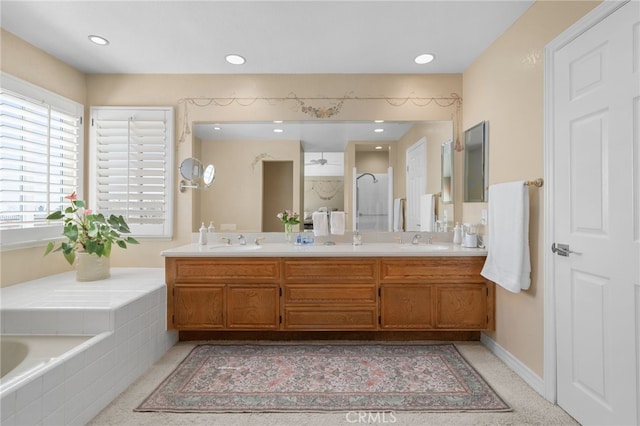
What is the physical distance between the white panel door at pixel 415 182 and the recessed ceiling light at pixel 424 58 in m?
0.66

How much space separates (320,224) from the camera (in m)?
2.98

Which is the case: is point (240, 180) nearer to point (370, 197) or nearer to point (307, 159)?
point (307, 159)

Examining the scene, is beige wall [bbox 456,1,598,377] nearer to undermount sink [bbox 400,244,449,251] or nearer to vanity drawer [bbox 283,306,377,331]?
undermount sink [bbox 400,244,449,251]

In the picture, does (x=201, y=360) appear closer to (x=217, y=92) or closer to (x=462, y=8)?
(x=217, y=92)

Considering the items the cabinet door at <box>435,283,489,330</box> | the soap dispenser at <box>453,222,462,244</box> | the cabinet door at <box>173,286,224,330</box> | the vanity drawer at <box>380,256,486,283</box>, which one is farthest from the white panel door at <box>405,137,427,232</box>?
the cabinet door at <box>173,286,224,330</box>

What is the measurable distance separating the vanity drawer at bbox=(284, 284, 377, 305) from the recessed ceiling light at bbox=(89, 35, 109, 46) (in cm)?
233

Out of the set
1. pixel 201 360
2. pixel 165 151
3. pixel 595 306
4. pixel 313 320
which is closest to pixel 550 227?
pixel 595 306

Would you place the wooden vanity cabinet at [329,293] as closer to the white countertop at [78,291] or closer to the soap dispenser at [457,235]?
the white countertop at [78,291]

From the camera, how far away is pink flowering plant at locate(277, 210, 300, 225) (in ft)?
9.93

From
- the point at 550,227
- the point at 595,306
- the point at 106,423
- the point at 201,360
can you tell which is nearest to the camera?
the point at 595,306

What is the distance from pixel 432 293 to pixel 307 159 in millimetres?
Result: 1599

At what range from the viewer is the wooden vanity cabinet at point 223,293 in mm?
2525

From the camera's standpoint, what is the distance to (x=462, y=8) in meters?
2.09

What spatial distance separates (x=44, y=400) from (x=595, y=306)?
261 centimetres
